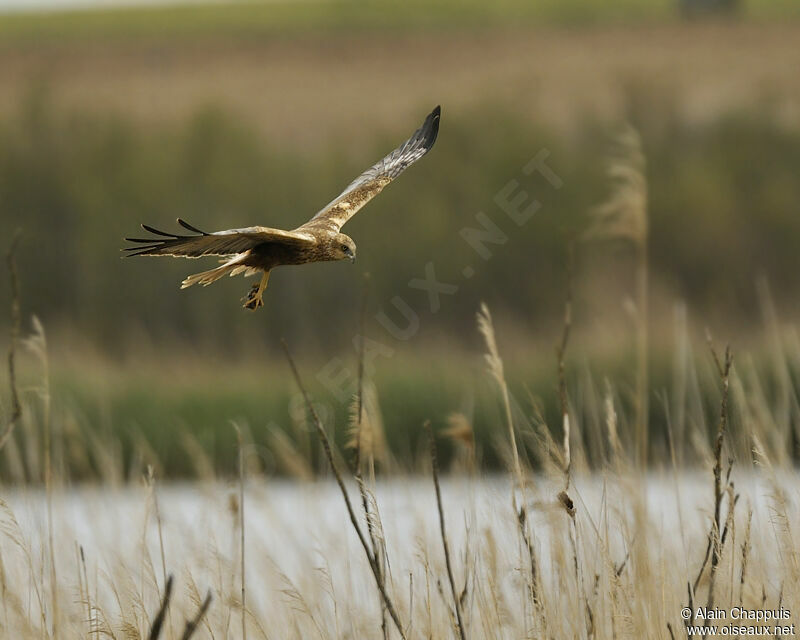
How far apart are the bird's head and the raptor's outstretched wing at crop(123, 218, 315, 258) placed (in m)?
0.05

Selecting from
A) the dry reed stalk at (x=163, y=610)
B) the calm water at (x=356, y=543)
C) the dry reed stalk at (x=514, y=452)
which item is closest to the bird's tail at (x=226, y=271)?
the dry reed stalk at (x=163, y=610)

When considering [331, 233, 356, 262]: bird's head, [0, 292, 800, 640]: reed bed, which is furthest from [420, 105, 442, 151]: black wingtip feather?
[331, 233, 356, 262]: bird's head

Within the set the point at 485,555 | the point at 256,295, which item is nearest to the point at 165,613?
the point at 256,295

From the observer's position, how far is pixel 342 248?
7.94 ft

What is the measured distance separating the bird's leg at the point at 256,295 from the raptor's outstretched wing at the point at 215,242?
0.07 metres

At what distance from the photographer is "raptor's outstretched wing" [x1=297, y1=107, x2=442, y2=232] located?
8.69 ft

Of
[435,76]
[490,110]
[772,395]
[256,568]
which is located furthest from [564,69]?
[256,568]

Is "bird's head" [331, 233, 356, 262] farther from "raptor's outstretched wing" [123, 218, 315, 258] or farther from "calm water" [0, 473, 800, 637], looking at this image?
"calm water" [0, 473, 800, 637]

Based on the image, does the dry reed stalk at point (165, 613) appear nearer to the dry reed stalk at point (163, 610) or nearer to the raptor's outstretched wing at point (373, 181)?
the dry reed stalk at point (163, 610)

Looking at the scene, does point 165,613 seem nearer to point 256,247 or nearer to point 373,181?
point 256,247

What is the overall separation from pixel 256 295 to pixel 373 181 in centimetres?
84

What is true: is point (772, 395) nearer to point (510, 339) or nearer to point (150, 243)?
point (510, 339)

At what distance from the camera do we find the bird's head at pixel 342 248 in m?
2.39

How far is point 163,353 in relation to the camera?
18172 millimetres
